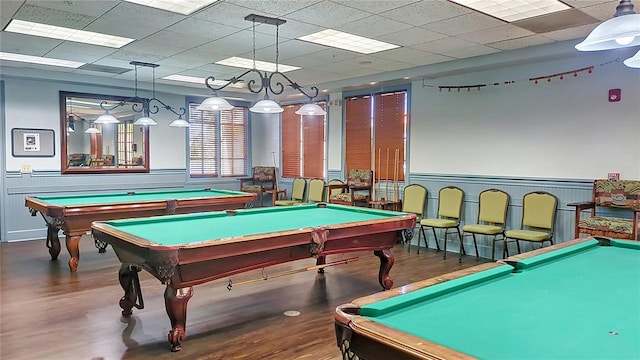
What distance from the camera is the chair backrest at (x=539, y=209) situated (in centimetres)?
535

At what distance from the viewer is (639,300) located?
1.82m

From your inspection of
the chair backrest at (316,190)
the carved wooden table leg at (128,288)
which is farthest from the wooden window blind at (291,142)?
the carved wooden table leg at (128,288)

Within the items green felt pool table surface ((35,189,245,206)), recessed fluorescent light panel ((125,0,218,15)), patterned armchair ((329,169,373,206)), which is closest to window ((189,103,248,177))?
green felt pool table surface ((35,189,245,206))

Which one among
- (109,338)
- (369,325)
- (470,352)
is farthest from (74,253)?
(470,352)

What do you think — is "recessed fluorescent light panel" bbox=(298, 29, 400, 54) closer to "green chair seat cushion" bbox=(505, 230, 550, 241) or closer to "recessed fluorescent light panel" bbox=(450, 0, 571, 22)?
"recessed fluorescent light panel" bbox=(450, 0, 571, 22)

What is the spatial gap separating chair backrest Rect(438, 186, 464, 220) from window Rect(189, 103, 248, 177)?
4.71m

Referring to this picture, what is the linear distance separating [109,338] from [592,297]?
3.06 metres

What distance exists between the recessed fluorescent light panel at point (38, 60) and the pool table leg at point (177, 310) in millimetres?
4732

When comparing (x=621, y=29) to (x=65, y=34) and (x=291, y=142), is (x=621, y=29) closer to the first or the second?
(x=65, y=34)

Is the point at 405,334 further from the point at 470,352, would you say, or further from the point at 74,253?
the point at 74,253

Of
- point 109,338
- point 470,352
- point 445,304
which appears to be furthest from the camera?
point 109,338

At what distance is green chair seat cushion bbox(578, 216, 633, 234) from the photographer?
4.40 metres

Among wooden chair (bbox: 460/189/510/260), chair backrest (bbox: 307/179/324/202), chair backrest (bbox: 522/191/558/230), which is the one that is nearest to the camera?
chair backrest (bbox: 522/191/558/230)

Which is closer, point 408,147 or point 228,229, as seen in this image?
point 228,229
